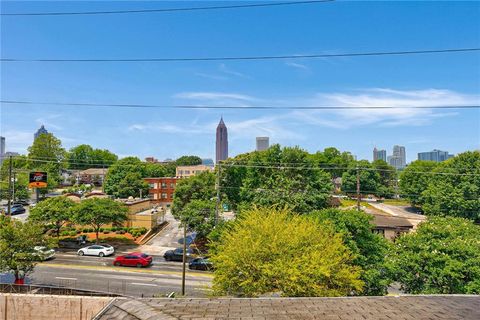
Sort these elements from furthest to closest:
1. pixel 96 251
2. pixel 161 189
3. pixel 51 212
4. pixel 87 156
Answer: pixel 87 156, pixel 161 189, pixel 51 212, pixel 96 251

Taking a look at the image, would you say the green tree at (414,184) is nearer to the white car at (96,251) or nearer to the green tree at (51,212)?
the white car at (96,251)

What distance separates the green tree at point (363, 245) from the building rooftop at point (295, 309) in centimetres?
964

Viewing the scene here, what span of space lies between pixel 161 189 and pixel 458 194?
184 ft

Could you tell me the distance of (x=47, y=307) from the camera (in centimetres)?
1377

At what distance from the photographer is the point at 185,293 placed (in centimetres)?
2434

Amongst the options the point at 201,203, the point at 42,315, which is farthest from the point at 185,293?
the point at 201,203

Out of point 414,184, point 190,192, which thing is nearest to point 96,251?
point 190,192

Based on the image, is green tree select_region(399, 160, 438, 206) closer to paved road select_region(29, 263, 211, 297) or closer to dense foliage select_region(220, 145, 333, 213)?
dense foliage select_region(220, 145, 333, 213)

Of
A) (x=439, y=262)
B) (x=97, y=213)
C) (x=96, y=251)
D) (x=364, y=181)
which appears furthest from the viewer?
(x=364, y=181)

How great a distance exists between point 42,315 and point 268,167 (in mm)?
30686

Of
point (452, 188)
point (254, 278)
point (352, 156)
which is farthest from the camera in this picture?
point (352, 156)

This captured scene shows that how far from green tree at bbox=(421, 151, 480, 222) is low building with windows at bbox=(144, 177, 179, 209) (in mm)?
49617

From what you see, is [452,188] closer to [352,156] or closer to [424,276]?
[424,276]

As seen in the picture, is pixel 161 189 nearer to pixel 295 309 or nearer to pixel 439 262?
pixel 439 262
